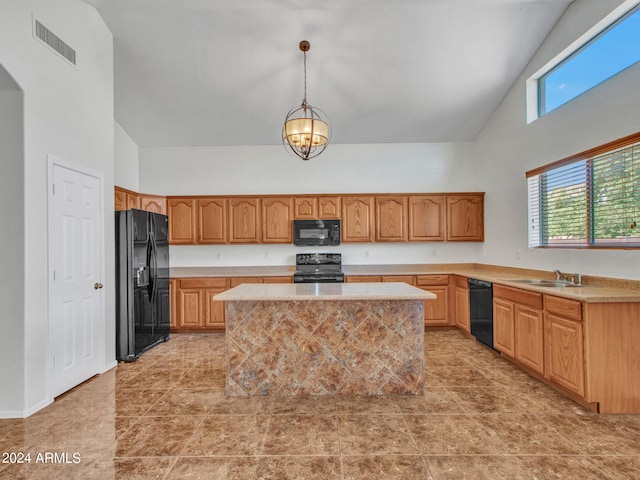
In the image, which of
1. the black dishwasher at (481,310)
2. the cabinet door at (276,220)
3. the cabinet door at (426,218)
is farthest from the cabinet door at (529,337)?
the cabinet door at (276,220)

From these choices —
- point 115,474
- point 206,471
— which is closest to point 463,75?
point 206,471

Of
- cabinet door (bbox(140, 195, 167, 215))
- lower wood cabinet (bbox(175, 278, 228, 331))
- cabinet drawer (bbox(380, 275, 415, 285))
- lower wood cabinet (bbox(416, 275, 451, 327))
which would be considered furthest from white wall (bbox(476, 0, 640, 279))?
cabinet door (bbox(140, 195, 167, 215))

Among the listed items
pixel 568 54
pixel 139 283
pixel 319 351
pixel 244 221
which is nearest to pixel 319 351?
pixel 319 351

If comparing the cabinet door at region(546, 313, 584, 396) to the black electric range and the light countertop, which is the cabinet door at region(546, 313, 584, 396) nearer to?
the light countertop

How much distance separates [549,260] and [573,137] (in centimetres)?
136

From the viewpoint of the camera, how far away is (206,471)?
194 centimetres

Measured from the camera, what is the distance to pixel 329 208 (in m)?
5.32

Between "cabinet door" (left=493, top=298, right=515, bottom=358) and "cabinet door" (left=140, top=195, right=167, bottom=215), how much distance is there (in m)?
4.91

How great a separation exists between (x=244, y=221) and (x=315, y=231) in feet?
3.74

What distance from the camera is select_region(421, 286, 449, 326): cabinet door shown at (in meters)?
5.02

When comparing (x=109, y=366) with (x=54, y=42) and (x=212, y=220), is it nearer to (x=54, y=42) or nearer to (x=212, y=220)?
(x=212, y=220)

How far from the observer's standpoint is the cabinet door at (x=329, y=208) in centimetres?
532

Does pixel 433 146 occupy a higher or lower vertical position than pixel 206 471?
higher

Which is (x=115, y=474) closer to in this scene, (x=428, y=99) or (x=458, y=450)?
(x=458, y=450)
